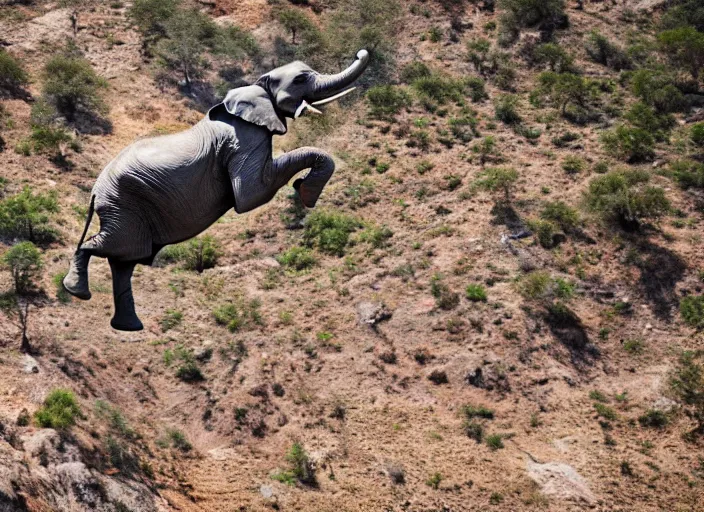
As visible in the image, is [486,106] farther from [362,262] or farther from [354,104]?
[362,262]

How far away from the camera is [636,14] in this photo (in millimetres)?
33438

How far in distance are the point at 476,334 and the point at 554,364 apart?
1.82 meters

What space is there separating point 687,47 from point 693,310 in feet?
42.7

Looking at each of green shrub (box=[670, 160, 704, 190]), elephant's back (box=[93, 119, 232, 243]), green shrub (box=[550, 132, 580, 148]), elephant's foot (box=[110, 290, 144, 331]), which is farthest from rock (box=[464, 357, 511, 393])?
elephant's back (box=[93, 119, 232, 243])

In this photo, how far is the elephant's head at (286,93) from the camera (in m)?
7.95

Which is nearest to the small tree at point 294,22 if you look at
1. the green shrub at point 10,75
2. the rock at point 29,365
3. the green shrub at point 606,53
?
the green shrub at point 10,75

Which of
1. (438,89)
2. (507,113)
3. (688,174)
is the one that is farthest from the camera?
(438,89)

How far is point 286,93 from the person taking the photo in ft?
26.6

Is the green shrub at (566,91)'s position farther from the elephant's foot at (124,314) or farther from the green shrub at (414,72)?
the elephant's foot at (124,314)

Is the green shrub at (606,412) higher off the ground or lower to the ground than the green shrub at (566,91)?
lower

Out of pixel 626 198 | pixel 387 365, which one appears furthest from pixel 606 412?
pixel 626 198

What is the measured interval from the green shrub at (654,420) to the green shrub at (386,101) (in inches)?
532

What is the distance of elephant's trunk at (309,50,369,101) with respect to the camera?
805 cm

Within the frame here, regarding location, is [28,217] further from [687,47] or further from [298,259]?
[687,47]
